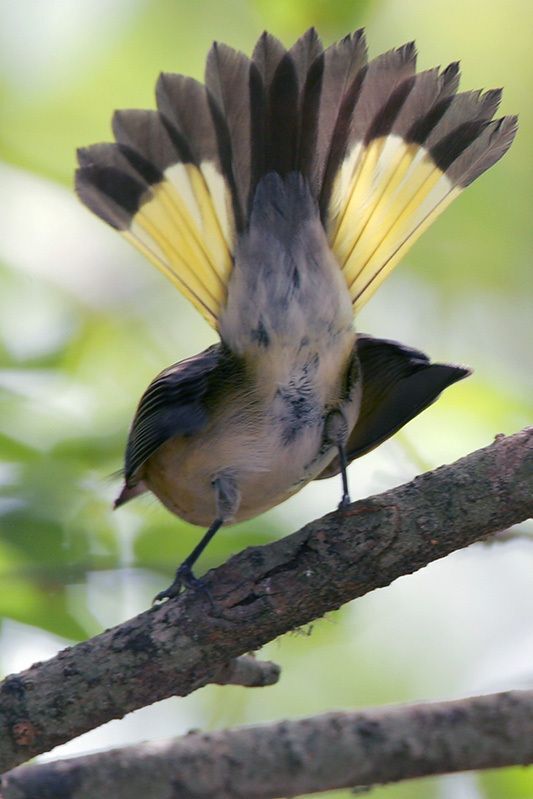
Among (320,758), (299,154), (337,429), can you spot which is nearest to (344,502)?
(337,429)

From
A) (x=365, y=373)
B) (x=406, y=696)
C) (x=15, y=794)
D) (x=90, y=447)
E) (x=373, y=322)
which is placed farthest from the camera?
(x=373, y=322)

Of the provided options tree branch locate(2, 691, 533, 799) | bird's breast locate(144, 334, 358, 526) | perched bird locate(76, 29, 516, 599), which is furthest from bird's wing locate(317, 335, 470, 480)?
tree branch locate(2, 691, 533, 799)

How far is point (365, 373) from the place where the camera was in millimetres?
2607

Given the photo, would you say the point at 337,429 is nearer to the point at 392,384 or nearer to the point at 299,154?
the point at 392,384

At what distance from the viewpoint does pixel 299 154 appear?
2.33m

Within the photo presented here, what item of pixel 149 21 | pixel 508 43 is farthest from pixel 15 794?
pixel 508 43

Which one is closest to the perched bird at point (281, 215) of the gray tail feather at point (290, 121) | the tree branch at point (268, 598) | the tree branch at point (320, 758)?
the gray tail feather at point (290, 121)

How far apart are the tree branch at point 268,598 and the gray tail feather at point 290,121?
2.39 feet

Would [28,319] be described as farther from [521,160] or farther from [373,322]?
[521,160]

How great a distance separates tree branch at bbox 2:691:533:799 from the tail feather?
3.04 feet

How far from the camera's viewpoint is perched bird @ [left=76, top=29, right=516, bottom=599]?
7.59 ft

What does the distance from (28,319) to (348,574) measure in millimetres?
1366

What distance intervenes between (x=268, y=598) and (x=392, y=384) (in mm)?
753

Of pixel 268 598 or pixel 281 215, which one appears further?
pixel 281 215
